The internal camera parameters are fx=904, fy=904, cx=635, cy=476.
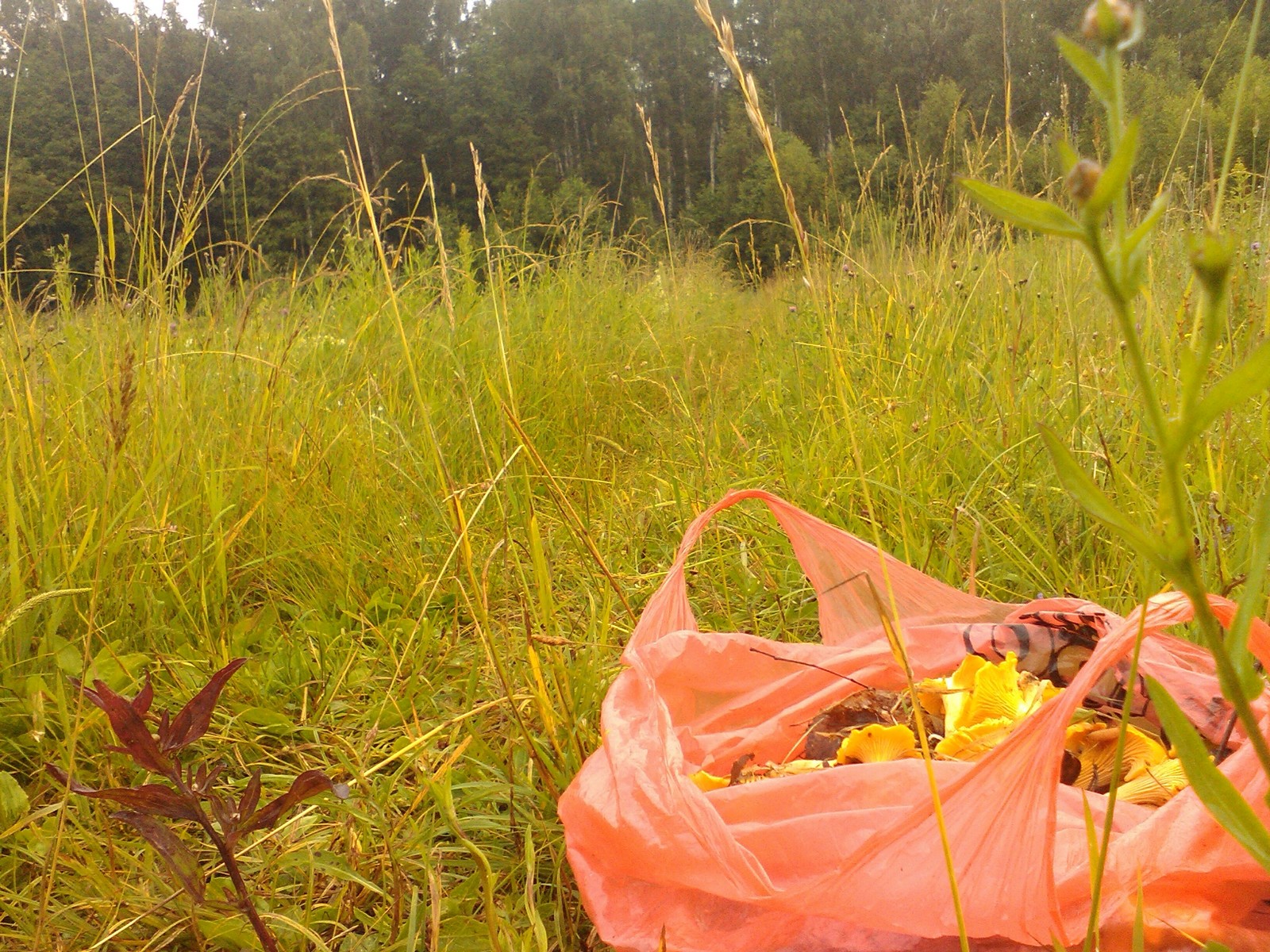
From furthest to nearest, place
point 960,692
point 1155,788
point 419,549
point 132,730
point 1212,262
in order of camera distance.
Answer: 1. point 419,549
2. point 960,692
3. point 1155,788
4. point 132,730
5. point 1212,262

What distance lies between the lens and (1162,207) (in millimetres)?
193

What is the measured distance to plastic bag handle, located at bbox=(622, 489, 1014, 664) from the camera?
122 cm

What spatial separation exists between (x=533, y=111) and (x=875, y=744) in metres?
25.2

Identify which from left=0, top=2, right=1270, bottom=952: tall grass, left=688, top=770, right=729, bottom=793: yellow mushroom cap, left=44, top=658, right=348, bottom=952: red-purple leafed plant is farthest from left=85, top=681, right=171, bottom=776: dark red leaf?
left=688, top=770, right=729, bottom=793: yellow mushroom cap

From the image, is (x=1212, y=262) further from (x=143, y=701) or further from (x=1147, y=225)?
(x=143, y=701)

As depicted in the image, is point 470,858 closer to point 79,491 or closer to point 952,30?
point 79,491

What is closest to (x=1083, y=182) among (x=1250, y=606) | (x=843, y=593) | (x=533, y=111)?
(x=1250, y=606)

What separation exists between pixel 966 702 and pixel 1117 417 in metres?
1.10

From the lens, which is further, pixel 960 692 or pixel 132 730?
pixel 960 692

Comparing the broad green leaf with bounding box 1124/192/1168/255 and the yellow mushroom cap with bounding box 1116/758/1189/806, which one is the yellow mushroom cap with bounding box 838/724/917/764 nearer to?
the yellow mushroom cap with bounding box 1116/758/1189/806

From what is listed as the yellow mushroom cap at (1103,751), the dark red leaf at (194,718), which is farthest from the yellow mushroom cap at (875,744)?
the dark red leaf at (194,718)

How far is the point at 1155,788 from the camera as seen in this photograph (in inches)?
35.2

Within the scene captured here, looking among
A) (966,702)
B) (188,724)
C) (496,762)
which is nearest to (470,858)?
(496,762)

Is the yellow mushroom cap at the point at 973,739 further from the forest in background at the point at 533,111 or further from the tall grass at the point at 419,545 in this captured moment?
the forest in background at the point at 533,111
